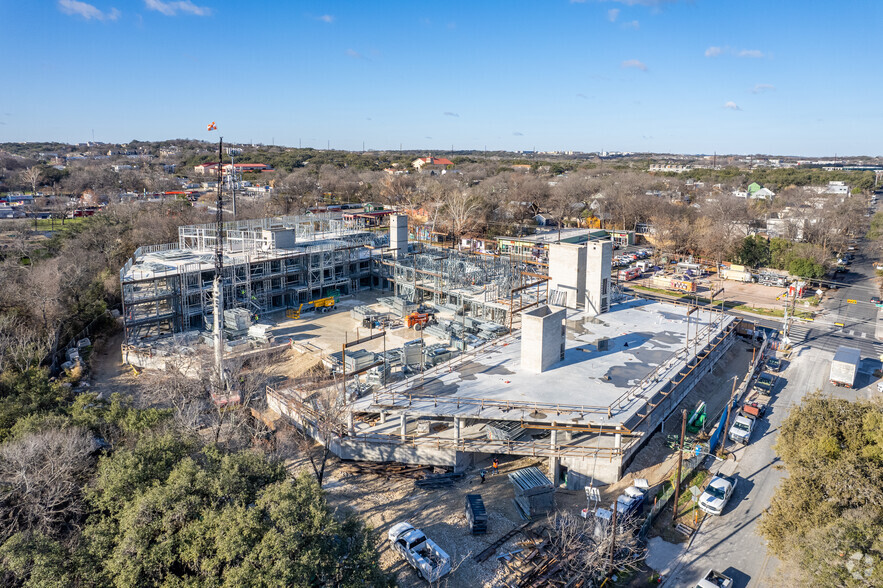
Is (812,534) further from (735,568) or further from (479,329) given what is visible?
(479,329)

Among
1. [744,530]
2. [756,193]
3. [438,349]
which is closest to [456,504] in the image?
[744,530]

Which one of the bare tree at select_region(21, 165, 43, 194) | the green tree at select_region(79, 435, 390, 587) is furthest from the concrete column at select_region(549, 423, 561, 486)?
the bare tree at select_region(21, 165, 43, 194)

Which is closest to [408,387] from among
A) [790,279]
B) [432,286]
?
[432,286]

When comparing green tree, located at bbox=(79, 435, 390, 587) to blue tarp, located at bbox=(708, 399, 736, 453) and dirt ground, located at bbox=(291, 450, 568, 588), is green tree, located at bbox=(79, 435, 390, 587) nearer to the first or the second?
dirt ground, located at bbox=(291, 450, 568, 588)

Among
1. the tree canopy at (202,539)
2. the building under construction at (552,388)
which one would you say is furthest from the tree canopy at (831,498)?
the tree canopy at (202,539)

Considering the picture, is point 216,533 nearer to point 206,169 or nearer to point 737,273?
point 737,273

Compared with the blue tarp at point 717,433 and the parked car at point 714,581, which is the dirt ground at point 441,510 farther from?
the blue tarp at point 717,433
